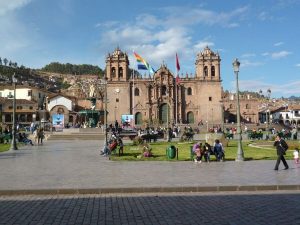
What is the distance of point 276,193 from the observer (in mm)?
9883

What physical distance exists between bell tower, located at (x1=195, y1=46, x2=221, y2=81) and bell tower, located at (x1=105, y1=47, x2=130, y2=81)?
14.2 m

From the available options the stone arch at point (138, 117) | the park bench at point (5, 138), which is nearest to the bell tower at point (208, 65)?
the stone arch at point (138, 117)

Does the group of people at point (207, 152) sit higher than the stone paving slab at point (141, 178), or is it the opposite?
the group of people at point (207, 152)

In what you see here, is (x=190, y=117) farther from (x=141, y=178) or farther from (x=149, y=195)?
(x=149, y=195)

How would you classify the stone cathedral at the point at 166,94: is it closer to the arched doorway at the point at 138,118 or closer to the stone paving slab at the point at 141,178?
the arched doorway at the point at 138,118

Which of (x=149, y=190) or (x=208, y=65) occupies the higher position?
(x=208, y=65)

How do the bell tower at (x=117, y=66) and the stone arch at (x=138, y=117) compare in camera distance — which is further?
the bell tower at (x=117, y=66)

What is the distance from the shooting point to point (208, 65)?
80.1m

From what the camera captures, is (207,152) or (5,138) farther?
(5,138)

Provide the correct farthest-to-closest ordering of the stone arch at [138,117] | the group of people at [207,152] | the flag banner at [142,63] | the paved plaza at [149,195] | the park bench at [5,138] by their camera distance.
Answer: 1. the stone arch at [138,117]
2. the flag banner at [142,63]
3. the park bench at [5,138]
4. the group of people at [207,152]
5. the paved plaza at [149,195]

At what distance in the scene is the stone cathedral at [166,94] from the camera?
79.6 meters

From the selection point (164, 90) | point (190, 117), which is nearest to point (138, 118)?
point (164, 90)

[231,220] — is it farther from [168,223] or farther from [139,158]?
[139,158]

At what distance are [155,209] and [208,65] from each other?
73779mm
